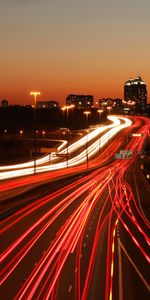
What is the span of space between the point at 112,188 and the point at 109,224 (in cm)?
3233

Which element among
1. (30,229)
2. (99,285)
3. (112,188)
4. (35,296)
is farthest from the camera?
(112,188)

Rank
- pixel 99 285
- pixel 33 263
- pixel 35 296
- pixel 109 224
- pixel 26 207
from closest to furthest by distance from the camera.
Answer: pixel 35 296 < pixel 99 285 < pixel 33 263 < pixel 109 224 < pixel 26 207

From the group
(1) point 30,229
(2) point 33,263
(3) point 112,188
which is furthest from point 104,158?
(2) point 33,263

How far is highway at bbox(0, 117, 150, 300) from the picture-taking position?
22.0m

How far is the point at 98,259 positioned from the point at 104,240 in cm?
597

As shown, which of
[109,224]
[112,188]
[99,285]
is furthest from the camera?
[112,188]

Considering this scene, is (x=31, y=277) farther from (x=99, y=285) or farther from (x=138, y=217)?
(x=138, y=217)

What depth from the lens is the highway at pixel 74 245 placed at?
867 inches

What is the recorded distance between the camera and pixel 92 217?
146 feet

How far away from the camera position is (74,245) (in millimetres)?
31672

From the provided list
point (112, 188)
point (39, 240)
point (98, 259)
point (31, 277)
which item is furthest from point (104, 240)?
point (112, 188)

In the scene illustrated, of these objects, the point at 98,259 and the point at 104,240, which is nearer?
the point at 98,259

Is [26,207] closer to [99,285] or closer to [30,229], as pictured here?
[30,229]

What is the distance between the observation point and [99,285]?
22.5 metres
